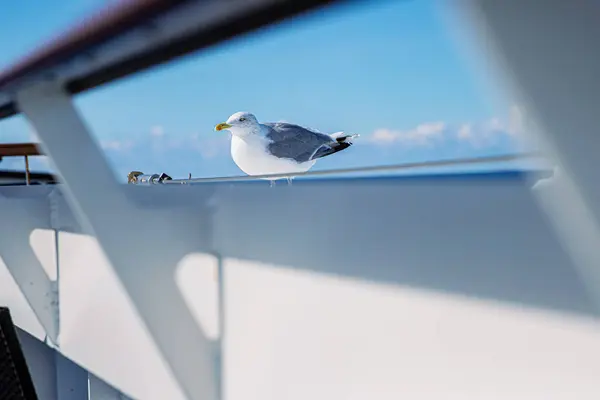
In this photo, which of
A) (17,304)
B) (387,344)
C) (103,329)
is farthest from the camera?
(17,304)

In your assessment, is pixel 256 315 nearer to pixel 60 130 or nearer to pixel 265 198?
pixel 265 198

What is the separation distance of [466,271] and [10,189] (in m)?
1.60

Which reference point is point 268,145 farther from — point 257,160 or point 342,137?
point 342,137

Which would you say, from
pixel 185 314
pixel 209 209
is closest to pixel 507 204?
pixel 209 209

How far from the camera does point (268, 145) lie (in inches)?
40.1

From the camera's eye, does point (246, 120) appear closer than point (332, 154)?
Yes

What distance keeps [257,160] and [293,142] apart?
94mm

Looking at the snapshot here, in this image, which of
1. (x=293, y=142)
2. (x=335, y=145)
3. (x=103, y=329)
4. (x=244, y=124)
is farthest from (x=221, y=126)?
(x=103, y=329)

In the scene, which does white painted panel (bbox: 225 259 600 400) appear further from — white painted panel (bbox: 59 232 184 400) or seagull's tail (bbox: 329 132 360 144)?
seagull's tail (bbox: 329 132 360 144)

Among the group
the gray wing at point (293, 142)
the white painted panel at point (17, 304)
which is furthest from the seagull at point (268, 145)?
the white painted panel at point (17, 304)

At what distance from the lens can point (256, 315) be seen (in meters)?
0.76

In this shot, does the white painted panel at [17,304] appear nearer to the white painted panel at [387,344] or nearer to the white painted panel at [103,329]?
the white painted panel at [103,329]

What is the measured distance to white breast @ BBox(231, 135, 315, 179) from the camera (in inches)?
40.0

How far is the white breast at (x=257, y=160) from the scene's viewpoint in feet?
3.33
